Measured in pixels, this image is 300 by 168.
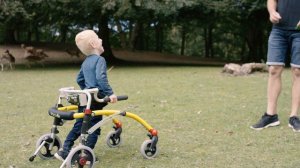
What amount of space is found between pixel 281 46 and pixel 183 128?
1.57 metres

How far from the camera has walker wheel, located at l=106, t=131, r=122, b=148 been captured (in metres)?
5.33

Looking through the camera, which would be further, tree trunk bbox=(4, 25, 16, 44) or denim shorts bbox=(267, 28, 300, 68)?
tree trunk bbox=(4, 25, 16, 44)

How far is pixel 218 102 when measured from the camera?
8602 mm

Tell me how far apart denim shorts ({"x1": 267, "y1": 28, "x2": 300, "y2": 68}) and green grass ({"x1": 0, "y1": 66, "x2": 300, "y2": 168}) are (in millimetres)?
818

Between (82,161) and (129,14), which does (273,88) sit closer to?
(82,161)

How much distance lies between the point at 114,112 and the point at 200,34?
3446cm

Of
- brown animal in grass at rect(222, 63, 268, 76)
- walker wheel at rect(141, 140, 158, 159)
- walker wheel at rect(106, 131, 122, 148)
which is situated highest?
walker wheel at rect(141, 140, 158, 159)

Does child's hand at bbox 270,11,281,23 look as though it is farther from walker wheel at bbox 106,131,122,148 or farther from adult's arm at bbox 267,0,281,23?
walker wheel at bbox 106,131,122,148

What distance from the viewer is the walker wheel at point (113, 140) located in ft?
17.5

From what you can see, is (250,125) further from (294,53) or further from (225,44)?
(225,44)

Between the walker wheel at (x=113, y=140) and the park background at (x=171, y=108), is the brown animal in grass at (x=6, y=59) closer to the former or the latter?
the park background at (x=171, y=108)

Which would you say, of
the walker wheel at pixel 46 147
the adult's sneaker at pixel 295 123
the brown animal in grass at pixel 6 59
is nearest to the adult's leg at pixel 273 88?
the adult's sneaker at pixel 295 123

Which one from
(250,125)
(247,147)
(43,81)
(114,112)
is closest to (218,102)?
(250,125)

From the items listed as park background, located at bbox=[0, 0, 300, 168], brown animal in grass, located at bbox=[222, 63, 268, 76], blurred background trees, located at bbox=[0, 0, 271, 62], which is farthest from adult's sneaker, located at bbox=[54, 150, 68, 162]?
blurred background trees, located at bbox=[0, 0, 271, 62]
